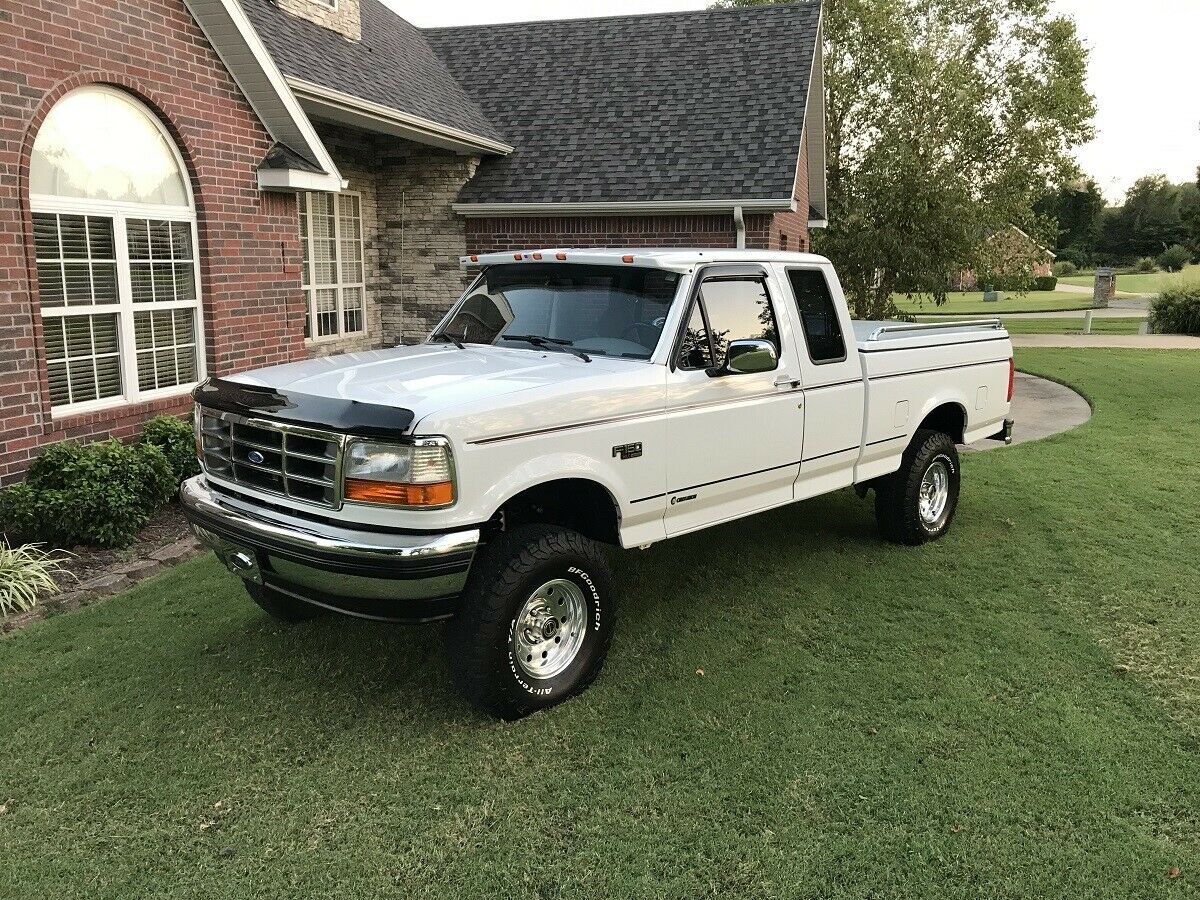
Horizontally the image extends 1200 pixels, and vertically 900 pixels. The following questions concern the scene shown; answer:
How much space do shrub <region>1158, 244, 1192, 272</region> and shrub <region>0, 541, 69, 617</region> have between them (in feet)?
239

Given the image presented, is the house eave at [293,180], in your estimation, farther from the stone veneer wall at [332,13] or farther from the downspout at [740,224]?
the downspout at [740,224]

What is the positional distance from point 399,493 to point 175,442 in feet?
15.4

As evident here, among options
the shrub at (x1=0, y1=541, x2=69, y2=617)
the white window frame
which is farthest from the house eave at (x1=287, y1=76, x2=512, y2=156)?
the shrub at (x1=0, y1=541, x2=69, y2=617)

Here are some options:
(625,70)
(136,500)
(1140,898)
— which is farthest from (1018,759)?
(625,70)

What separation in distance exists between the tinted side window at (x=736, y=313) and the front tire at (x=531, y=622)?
1482 millimetres

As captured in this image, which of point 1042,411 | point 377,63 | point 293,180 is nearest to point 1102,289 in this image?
point 1042,411

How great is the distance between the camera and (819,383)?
5.82m

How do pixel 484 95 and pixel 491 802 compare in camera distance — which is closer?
pixel 491 802

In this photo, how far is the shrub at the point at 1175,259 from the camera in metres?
64.9

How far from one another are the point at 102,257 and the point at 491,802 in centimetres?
621

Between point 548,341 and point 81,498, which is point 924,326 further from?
point 81,498

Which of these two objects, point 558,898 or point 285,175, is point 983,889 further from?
point 285,175

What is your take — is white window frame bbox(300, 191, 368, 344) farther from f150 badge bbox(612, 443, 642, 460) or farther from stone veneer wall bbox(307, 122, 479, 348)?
f150 badge bbox(612, 443, 642, 460)

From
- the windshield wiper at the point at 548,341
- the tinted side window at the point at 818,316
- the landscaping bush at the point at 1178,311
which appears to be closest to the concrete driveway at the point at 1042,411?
the tinted side window at the point at 818,316
